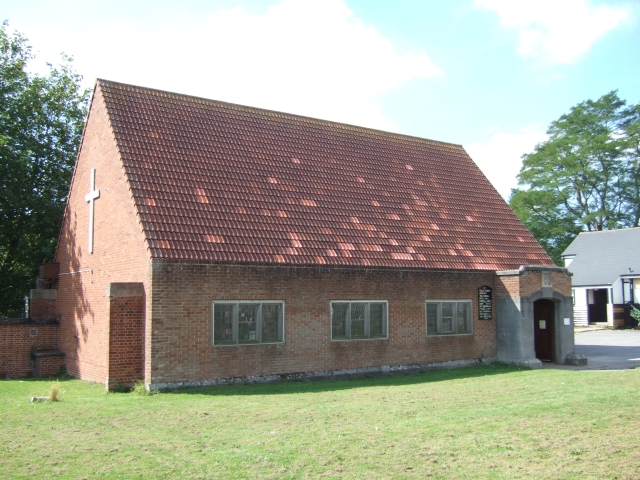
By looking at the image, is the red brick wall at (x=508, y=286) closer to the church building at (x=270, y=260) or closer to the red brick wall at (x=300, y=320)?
the church building at (x=270, y=260)

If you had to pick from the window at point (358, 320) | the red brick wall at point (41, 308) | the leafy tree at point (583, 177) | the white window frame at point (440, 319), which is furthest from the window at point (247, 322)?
the leafy tree at point (583, 177)

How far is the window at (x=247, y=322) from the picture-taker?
15680mm

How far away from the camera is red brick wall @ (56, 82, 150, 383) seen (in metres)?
16.3

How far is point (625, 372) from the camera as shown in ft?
58.3

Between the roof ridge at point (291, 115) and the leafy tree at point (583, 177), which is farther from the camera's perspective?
the leafy tree at point (583, 177)

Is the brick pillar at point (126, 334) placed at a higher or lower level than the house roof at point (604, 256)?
lower

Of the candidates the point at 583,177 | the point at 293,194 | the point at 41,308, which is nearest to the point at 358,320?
the point at 293,194

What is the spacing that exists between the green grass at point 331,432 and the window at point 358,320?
8.08 ft

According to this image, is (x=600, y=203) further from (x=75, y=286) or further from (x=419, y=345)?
(x=75, y=286)

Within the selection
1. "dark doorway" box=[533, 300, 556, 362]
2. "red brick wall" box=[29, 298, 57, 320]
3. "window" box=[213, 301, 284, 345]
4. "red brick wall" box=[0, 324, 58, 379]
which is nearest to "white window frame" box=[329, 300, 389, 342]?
"window" box=[213, 301, 284, 345]

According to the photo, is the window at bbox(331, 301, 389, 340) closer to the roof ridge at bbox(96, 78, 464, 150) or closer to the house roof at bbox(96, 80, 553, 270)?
the house roof at bbox(96, 80, 553, 270)

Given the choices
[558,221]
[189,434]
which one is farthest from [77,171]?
[558,221]

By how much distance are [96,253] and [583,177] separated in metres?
47.7

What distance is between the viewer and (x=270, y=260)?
637 inches
